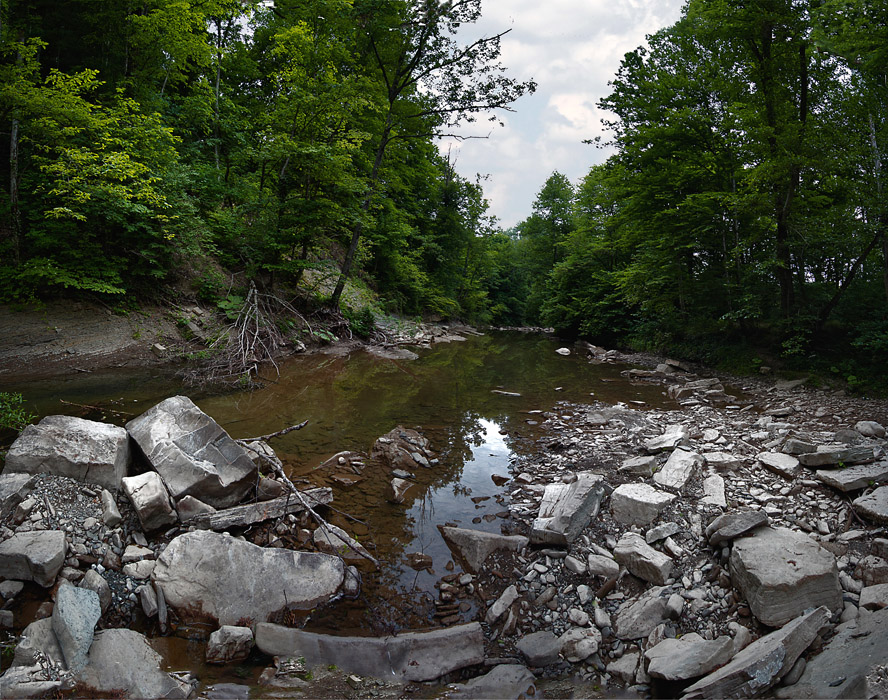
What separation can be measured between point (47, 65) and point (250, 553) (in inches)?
675

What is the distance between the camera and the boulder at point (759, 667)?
7.87ft

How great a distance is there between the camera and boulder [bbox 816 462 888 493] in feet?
13.3

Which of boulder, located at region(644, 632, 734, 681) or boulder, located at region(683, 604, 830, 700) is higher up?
boulder, located at region(683, 604, 830, 700)

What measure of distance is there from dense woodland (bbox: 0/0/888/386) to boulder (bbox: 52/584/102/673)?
29.8 feet

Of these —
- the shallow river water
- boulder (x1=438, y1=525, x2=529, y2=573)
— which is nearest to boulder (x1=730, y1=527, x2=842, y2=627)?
boulder (x1=438, y1=525, x2=529, y2=573)

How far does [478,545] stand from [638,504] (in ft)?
5.60

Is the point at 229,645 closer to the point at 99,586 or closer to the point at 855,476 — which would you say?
the point at 99,586

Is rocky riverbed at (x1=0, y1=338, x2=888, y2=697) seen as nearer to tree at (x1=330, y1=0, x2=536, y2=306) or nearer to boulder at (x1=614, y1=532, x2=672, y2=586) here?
boulder at (x1=614, y1=532, x2=672, y2=586)

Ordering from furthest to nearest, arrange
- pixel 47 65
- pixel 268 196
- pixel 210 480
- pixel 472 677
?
pixel 268 196 < pixel 47 65 < pixel 210 480 < pixel 472 677

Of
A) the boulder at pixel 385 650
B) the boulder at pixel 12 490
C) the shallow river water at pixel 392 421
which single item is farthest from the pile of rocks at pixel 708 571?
the boulder at pixel 12 490

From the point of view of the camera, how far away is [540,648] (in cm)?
304

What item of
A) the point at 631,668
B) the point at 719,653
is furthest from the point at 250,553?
the point at 719,653

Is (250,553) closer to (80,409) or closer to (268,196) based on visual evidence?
(80,409)

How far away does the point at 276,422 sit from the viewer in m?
7.52
